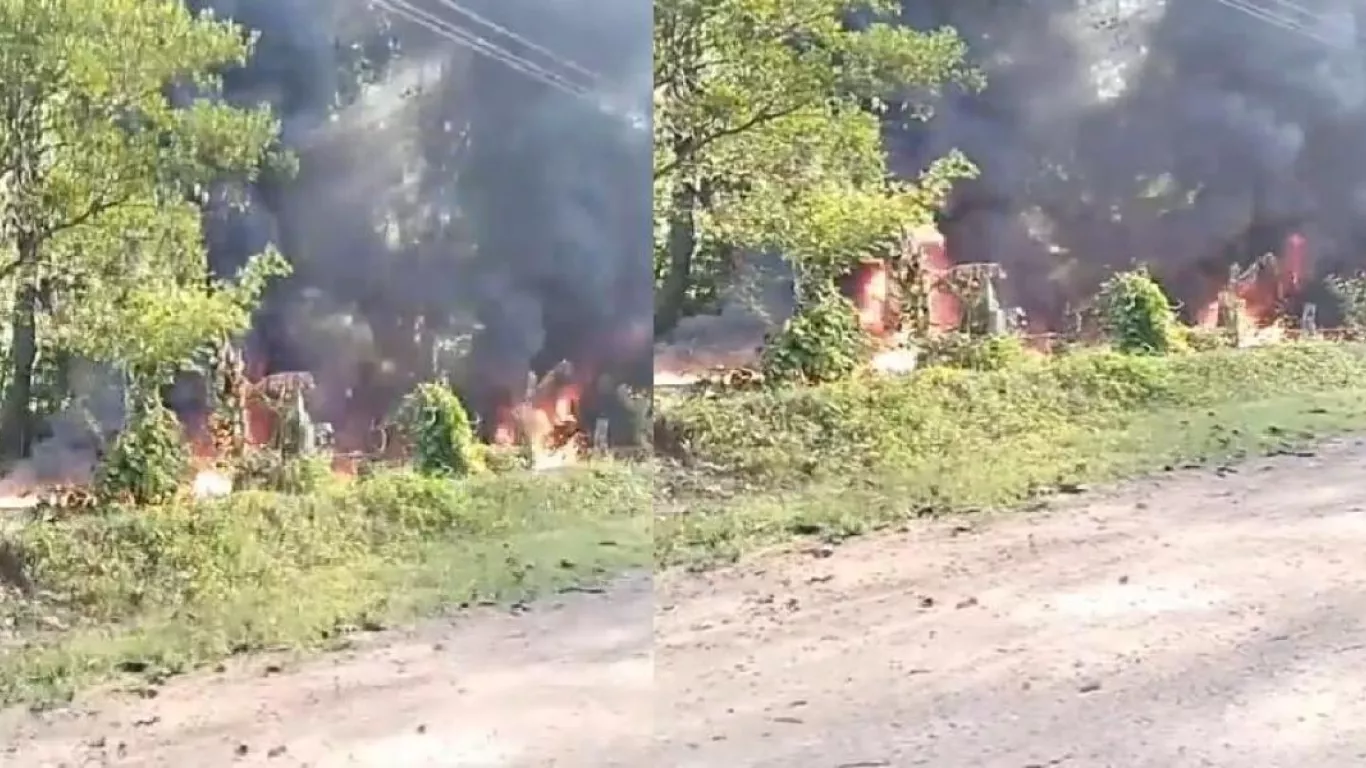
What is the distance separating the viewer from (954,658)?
2299 millimetres

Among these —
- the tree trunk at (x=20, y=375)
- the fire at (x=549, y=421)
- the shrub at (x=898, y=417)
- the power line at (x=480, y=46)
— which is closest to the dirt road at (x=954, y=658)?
the shrub at (x=898, y=417)

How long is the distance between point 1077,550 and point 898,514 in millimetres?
268

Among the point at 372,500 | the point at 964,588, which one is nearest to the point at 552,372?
the point at 372,500

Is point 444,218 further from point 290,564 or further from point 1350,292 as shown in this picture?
point 1350,292

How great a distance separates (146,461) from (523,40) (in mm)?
798

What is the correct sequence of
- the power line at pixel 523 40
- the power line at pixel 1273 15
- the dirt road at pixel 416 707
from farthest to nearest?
the power line at pixel 1273 15, the power line at pixel 523 40, the dirt road at pixel 416 707

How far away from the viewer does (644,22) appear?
2355 millimetres

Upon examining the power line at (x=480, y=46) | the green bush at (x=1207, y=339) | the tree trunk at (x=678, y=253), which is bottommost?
the green bush at (x=1207, y=339)

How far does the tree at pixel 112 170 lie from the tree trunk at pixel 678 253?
1.92 ft

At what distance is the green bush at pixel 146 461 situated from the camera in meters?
2.11

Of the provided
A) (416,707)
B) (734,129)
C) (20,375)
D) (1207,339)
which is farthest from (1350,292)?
(20,375)

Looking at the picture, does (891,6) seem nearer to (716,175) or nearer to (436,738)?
(716,175)

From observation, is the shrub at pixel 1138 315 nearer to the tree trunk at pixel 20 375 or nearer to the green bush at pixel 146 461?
the green bush at pixel 146 461

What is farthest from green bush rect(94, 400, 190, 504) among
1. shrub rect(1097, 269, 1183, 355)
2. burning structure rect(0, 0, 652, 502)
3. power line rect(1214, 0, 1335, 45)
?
power line rect(1214, 0, 1335, 45)
